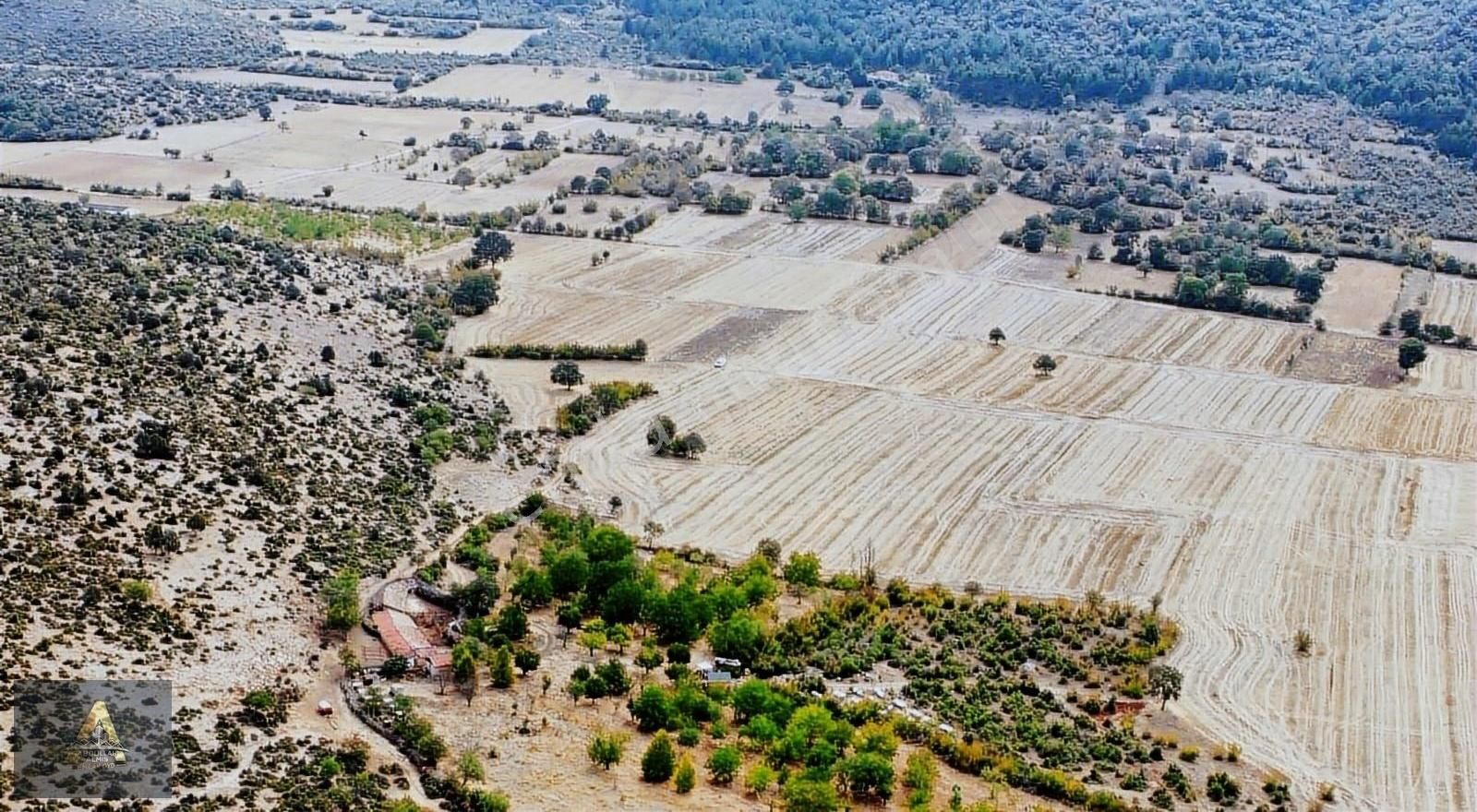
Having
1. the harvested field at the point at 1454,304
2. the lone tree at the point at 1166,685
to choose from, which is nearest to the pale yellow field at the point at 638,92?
the harvested field at the point at 1454,304

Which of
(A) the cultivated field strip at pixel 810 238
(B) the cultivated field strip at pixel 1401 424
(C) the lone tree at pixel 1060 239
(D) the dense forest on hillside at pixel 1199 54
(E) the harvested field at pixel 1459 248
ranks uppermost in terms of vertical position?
(D) the dense forest on hillside at pixel 1199 54

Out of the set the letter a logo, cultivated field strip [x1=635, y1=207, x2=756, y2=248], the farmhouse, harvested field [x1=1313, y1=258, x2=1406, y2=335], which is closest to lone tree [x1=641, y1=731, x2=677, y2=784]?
the farmhouse

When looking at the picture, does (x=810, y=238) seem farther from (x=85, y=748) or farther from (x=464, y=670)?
(x=85, y=748)

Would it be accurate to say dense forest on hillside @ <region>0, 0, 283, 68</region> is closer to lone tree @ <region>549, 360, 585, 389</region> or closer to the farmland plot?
the farmland plot

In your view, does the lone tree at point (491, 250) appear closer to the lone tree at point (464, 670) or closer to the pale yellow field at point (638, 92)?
the lone tree at point (464, 670)

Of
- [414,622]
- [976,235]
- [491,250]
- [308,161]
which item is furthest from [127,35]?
[414,622]

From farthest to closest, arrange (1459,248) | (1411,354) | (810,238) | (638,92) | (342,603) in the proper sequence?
(638,92), (1459,248), (810,238), (1411,354), (342,603)
